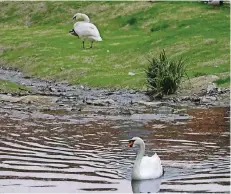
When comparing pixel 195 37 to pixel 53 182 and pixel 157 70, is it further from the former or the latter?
pixel 53 182

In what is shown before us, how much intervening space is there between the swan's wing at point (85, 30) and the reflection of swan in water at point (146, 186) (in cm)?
3510

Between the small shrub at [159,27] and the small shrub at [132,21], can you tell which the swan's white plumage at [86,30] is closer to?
the small shrub at [159,27]

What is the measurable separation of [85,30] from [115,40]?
827cm

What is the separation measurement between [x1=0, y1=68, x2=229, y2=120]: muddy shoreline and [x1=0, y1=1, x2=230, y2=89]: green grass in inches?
128

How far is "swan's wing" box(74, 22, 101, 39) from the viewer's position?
51469mm

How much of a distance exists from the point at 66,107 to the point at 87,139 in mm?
8628

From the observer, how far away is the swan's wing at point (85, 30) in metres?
51.5

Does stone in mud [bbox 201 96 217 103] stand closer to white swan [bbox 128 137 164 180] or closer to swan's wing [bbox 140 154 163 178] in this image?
white swan [bbox 128 137 164 180]

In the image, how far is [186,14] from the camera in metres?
64.2

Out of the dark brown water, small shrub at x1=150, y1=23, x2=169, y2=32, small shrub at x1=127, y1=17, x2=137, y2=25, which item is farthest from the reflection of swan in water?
small shrub at x1=127, y1=17, x2=137, y2=25

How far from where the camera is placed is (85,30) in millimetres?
51625

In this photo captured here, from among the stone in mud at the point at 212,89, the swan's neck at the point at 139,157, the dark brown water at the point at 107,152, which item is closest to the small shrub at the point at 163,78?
the stone in mud at the point at 212,89

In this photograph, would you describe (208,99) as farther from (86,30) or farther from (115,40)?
(115,40)

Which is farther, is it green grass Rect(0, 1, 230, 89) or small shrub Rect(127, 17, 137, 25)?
small shrub Rect(127, 17, 137, 25)
